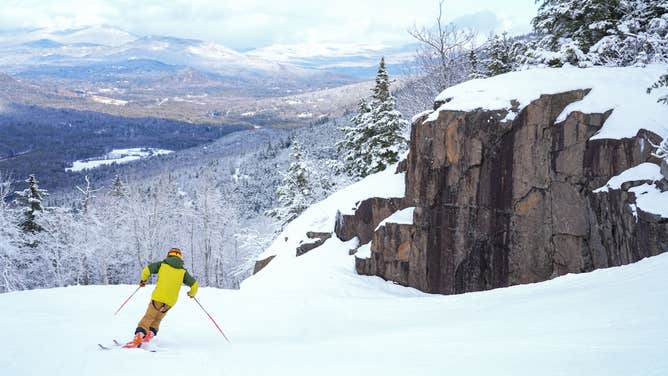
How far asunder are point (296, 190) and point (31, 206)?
17.4 m

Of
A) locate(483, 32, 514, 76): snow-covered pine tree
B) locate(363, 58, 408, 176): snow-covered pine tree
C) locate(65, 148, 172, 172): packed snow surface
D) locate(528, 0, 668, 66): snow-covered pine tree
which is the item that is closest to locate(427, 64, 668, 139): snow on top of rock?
locate(528, 0, 668, 66): snow-covered pine tree

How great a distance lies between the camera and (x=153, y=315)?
22.3 ft

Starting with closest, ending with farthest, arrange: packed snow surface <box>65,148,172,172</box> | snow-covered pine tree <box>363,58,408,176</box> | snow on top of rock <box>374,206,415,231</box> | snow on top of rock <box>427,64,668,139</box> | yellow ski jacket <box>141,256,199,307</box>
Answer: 1. yellow ski jacket <box>141,256,199,307</box>
2. snow on top of rock <box>427,64,668,139</box>
3. snow on top of rock <box>374,206,415,231</box>
4. snow-covered pine tree <box>363,58,408,176</box>
5. packed snow surface <box>65,148,172,172</box>

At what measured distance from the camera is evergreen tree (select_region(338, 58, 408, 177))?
76.1ft

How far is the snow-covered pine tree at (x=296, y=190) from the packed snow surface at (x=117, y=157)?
128 metres

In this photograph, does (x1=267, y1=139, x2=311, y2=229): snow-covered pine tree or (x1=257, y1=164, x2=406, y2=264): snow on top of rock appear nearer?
(x1=257, y1=164, x2=406, y2=264): snow on top of rock

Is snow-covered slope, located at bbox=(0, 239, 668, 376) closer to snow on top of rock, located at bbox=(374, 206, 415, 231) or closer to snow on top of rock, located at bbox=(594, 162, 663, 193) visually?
Answer: snow on top of rock, located at bbox=(594, 162, 663, 193)

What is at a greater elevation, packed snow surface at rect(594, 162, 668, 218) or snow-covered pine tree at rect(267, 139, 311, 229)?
packed snow surface at rect(594, 162, 668, 218)

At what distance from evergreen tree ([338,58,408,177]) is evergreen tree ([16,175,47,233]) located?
20739mm

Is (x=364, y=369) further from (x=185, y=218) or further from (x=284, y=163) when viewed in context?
(x=284, y=163)

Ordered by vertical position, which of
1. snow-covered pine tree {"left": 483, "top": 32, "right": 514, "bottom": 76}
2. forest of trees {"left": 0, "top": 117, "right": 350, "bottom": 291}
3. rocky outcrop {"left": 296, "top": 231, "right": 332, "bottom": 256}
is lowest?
forest of trees {"left": 0, "top": 117, "right": 350, "bottom": 291}

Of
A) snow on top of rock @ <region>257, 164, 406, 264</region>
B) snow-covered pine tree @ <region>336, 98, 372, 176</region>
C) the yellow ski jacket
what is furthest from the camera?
snow-covered pine tree @ <region>336, 98, 372, 176</region>

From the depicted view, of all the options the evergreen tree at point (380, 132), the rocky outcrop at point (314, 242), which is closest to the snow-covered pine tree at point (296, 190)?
the evergreen tree at point (380, 132)

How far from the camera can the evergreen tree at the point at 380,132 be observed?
23.2m
